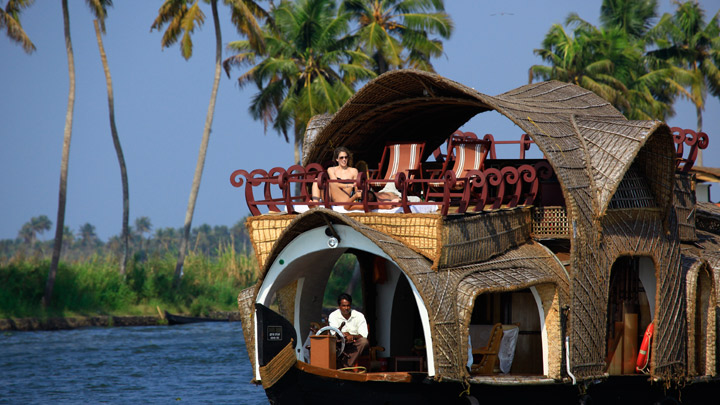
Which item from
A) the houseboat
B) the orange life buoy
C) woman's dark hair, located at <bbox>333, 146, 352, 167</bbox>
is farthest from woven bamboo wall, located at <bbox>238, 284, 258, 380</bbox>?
the orange life buoy

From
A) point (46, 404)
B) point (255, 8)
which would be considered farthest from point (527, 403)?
point (255, 8)

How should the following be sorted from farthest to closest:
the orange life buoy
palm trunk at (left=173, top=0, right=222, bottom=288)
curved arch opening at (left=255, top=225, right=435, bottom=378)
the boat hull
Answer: palm trunk at (left=173, top=0, right=222, bottom=288), the orange life buoy, curved arch opening at (left=255, top=225, right=435, bottom=378), the boat hull

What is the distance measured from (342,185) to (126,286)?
53.0 feet

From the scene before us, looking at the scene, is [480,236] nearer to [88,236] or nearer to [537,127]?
[537,127]

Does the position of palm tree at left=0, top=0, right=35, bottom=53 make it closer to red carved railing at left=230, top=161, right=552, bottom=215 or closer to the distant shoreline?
the distant shoreline

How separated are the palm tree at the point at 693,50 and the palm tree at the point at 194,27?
13756mm

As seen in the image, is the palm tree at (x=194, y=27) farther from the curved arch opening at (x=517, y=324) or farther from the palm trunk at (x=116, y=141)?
the curved arch opening at (x=517, y=324)

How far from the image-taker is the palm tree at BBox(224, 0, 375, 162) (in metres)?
25.2

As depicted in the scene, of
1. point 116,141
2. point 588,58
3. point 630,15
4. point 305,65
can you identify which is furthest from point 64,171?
point 630,15

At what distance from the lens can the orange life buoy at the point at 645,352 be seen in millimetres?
9891

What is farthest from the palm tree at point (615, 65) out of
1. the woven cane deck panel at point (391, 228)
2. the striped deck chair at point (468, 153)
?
the woven cane deck panel at point (391, 228)

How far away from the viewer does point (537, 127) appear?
366 inches

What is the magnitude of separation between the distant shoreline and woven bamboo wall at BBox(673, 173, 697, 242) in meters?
15.8

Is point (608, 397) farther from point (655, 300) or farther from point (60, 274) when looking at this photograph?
point (60, 274)
